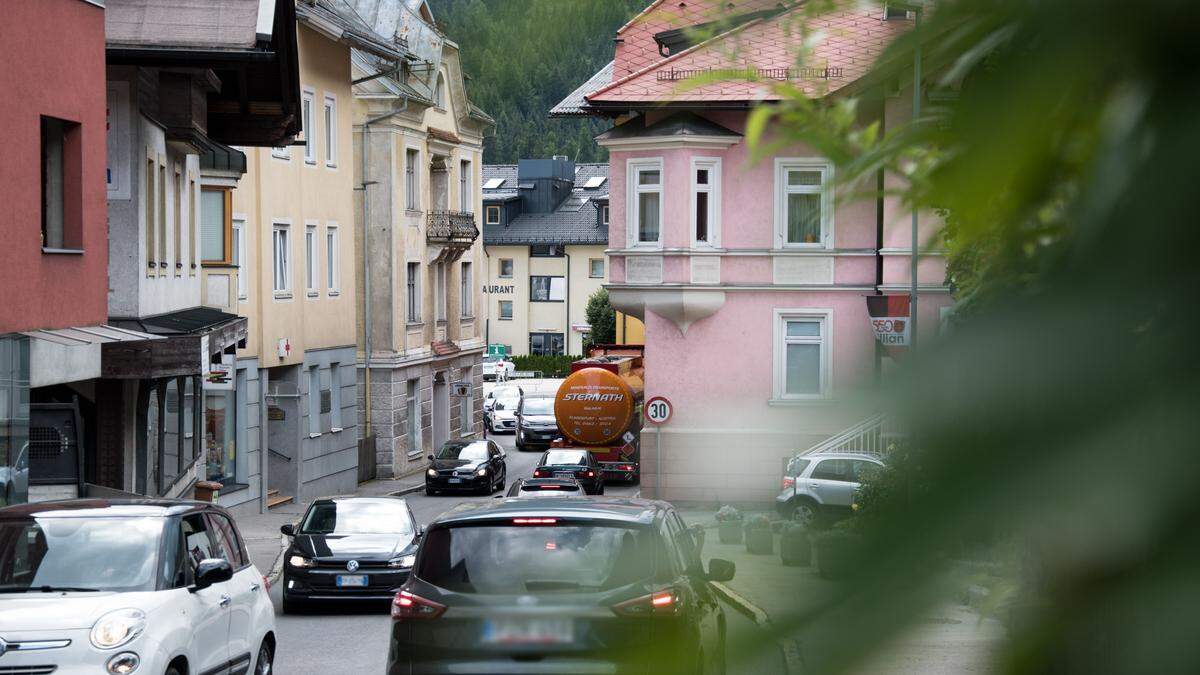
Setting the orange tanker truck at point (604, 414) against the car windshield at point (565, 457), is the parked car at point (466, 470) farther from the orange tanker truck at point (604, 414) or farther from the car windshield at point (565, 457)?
the car windshield at point (565, 457)

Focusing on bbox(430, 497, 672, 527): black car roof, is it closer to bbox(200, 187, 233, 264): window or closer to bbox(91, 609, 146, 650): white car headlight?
bbox(91, 609, 146, 650): white car headlight

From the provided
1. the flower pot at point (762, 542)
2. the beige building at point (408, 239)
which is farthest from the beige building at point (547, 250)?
the flower pot at point (762, 542)

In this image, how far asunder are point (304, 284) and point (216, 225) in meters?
7.74

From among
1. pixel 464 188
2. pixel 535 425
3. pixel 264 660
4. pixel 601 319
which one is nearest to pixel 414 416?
pixel 464 188

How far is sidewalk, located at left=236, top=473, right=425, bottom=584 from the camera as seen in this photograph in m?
24.2

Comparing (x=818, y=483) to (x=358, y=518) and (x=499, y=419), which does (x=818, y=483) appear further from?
(x=499, y=419)

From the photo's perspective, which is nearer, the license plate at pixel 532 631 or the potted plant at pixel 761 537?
the potted plant at pixel 761 537

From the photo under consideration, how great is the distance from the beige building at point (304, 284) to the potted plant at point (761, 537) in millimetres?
28011

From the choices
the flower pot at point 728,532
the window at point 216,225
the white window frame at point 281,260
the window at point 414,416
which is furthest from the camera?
the window at point 414,416

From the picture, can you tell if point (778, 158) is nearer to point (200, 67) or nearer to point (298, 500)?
point (200, 67)

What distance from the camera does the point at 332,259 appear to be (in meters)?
38.4

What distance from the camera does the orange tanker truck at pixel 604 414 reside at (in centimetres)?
3806

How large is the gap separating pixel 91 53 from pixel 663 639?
54.8 ft

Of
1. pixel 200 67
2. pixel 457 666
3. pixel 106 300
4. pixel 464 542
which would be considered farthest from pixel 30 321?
pixel 457 666
